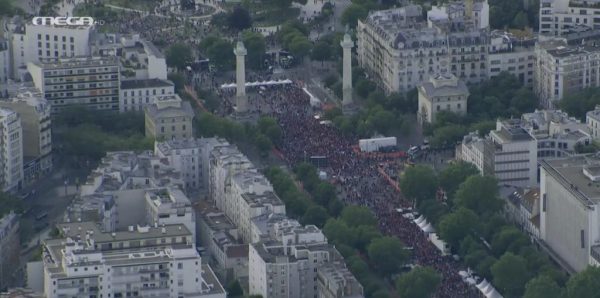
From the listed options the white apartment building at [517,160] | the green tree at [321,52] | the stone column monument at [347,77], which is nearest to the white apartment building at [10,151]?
the stone column monument at [347,77]

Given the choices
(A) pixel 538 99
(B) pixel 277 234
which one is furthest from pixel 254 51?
(B) pixel 277 234

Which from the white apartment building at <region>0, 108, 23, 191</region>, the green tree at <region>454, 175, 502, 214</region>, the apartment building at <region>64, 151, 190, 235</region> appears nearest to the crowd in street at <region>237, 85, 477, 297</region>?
the green tree at <region>454, 175, 502, 214</region>

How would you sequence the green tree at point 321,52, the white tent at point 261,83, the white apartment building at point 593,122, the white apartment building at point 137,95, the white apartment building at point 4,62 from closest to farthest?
the white apartment building at point 593,122, the white apartment building at point 137,95, the white apartment building at point 4,62, the white tent at point 261,83, the green tree at point 321,52

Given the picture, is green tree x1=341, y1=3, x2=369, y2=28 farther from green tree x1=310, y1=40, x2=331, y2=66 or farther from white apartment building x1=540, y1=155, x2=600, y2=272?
white apartment building x1=540, y1=155, x2=600, y2=272

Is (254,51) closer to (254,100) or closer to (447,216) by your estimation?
(254,100)

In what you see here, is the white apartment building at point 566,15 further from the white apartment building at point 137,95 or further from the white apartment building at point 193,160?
the white apartment building at point 193,160

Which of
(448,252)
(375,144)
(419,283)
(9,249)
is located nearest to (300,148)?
(375,144)

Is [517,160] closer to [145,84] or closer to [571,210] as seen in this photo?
[571,210]
